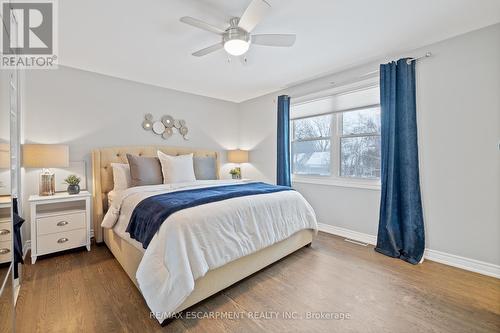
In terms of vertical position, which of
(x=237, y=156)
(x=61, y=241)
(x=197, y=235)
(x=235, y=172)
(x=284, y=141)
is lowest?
(x=61, y=241)

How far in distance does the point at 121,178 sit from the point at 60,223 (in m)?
0.80

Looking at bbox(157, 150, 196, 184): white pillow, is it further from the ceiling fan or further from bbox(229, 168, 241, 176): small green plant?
the ceiling fan

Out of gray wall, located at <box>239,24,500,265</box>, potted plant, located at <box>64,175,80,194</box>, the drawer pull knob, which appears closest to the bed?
potted plant, located at <box>64,175,80,194</box>

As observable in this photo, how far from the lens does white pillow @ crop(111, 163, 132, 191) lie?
294 cm

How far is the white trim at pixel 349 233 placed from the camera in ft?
9.91

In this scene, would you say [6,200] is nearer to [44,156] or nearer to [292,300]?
[44,156]

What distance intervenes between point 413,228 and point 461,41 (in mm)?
2052

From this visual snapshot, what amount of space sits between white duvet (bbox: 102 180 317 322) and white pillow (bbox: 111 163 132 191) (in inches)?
16.4

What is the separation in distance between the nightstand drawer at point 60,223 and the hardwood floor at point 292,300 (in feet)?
1.17

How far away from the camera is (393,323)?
159cm

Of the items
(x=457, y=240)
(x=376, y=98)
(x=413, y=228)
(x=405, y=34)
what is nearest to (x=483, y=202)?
(x=457, y=240)

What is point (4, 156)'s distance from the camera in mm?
1414

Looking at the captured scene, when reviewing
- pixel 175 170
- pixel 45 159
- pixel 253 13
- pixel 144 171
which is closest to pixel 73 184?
pixel 45 159

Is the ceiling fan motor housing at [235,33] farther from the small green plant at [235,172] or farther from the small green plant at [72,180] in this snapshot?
the small green plant at [235,172]
